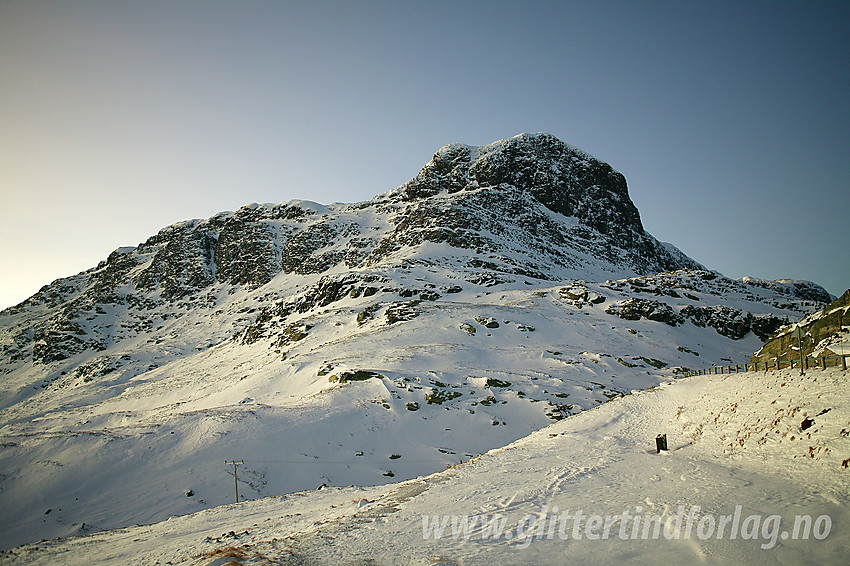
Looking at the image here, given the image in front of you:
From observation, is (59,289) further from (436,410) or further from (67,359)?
(436,410)

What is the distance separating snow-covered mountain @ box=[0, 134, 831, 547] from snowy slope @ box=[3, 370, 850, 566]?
31.5 ft

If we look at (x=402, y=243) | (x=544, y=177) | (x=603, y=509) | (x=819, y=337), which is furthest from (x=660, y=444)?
(x=544, y=177)

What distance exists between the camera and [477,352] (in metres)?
42.4

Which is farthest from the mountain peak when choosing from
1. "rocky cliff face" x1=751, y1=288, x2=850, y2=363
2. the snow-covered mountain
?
"rocky cliff face" x1=751, y1=288, x2=850, y2=363

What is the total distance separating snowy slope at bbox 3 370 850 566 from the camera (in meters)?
6.75

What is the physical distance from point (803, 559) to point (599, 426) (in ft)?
38.5

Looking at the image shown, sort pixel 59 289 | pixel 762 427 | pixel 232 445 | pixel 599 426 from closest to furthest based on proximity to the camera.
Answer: pixel 762 427
pixel 599 426
pixel 232 445
pixel 59 289

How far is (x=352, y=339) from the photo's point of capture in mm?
49406

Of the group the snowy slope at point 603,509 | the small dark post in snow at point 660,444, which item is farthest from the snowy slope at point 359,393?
the small dark post in snow at point 660,444

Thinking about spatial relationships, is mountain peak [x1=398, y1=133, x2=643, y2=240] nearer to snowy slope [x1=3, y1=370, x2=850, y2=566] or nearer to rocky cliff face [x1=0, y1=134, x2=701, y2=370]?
rocky cliff face [x1=0, y1=134, x2=701, y2=370]

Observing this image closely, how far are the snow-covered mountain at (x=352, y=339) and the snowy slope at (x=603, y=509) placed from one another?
961 centimetres

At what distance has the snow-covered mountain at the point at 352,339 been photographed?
2330 cm

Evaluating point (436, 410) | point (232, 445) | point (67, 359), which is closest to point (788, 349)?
point (436, 410)

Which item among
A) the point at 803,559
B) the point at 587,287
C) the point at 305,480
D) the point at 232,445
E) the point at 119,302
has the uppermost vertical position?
the point at 119,302
